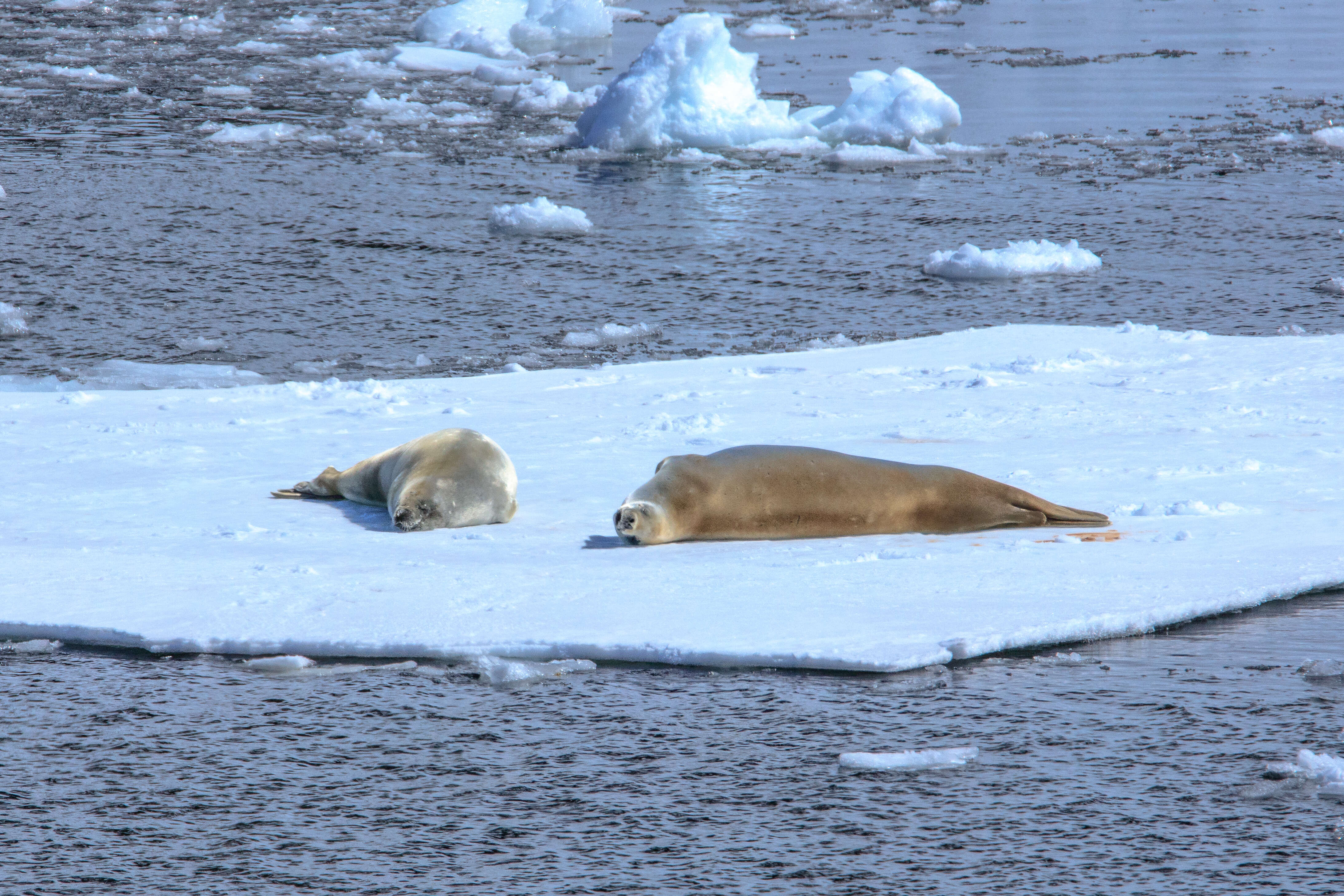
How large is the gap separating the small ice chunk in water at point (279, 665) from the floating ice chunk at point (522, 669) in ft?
1.25

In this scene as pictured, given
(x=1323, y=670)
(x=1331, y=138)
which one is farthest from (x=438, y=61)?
(x=1323, y=670)

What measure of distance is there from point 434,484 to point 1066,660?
1.96m

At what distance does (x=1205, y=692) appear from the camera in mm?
3391

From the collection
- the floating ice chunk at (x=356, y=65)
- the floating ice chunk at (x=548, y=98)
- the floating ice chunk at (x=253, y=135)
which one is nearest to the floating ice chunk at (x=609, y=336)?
the floating ice chunk at (x=253, y=135)

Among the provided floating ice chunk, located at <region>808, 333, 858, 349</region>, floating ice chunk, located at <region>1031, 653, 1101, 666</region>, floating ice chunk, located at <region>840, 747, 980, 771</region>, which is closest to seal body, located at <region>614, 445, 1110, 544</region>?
floating ice chunk, located at <region>1031, 653, 1101, 666</region>

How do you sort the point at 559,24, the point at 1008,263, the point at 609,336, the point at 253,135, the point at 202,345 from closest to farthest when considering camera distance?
the point at 202,345
the point at 609,336
the point at 1008,263
the point at 253,135
the point at 559,24

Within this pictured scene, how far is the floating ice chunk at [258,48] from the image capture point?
18.1m

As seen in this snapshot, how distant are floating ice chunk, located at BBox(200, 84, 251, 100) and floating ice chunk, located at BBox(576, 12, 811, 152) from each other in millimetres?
3898

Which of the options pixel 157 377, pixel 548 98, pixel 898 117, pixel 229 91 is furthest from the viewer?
pixel 229 91

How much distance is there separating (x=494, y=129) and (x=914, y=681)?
11056mm

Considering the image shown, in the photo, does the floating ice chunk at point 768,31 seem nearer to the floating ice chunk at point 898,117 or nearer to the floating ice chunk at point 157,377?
the floating ice chunk at point 898,117

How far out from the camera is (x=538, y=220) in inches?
404

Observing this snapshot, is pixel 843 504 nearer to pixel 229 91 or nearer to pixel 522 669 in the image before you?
Answer: pixel 522 669

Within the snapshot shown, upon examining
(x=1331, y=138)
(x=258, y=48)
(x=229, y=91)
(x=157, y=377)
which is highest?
(x=258, y=48)
